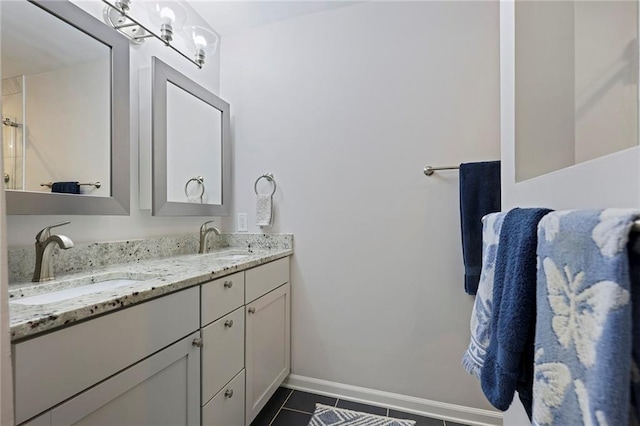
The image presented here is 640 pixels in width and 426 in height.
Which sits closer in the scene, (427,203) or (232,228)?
(427,203)

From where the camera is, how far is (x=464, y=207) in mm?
1484

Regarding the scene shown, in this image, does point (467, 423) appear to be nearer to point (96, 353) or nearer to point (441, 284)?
point (441, 284)

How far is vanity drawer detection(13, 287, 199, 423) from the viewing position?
581 millimetres

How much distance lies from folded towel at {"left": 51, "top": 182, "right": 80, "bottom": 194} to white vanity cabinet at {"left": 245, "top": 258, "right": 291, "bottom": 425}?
77cm

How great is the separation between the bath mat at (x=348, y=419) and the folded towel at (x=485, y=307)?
1104mm

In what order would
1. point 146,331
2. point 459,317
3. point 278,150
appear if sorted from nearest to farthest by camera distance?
point 146,331, point 459,317, point 278,150

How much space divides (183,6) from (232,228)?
4.66 ft

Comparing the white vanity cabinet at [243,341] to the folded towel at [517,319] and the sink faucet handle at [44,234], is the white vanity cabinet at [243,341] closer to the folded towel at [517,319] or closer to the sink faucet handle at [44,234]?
the sink faucet handle at [44,234]

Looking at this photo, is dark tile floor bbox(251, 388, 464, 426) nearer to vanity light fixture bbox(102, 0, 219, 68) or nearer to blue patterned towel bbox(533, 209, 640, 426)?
blue patterned towel bbox(533, 209, 640, 426)

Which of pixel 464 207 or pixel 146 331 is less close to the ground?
pixel 464 207

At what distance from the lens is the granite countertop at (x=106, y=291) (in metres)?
0.61

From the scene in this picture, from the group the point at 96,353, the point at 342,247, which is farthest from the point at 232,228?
the point at 96,353

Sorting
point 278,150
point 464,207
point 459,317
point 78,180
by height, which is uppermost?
point 278,150

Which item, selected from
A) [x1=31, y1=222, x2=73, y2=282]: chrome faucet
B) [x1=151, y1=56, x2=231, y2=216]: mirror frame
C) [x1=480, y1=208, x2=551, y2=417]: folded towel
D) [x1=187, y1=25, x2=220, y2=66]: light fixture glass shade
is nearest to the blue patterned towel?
[x1=480, y1=208, x2=551, y2=417]: folded towel
